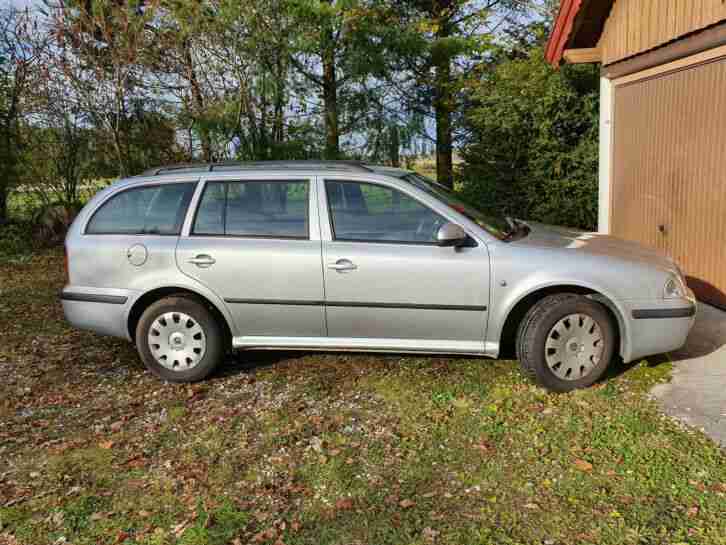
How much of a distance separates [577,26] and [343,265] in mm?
5592

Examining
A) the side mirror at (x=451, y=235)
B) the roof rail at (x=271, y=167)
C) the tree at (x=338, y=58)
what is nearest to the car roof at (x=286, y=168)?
the roof rail at (x=271, y=167)

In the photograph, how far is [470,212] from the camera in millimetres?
5223

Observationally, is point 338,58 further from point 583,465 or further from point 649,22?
point 583,465

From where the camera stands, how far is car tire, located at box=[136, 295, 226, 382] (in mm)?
5266

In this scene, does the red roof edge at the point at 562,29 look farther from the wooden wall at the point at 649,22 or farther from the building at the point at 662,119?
the wooden wall at the point at 649,22

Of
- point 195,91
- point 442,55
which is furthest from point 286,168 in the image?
point 442,55

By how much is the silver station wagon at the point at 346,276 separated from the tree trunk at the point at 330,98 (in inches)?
384

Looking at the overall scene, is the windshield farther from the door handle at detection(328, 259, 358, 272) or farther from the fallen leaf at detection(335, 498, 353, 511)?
the fallen leaf at detection(335, 498, 353, 511)

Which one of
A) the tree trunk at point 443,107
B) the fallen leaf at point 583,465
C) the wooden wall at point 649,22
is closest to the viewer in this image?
the fallen leaf at point 583,465

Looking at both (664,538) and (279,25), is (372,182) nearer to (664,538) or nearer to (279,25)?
(664,538)

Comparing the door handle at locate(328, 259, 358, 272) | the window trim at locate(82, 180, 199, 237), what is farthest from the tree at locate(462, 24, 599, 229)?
the window trim at locate(82, 180, 199, 237)

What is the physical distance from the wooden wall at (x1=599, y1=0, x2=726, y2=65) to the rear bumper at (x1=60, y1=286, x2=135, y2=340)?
5.77 m

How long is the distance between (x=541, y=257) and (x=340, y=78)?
1183 cm

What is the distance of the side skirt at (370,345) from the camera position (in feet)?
16.4
